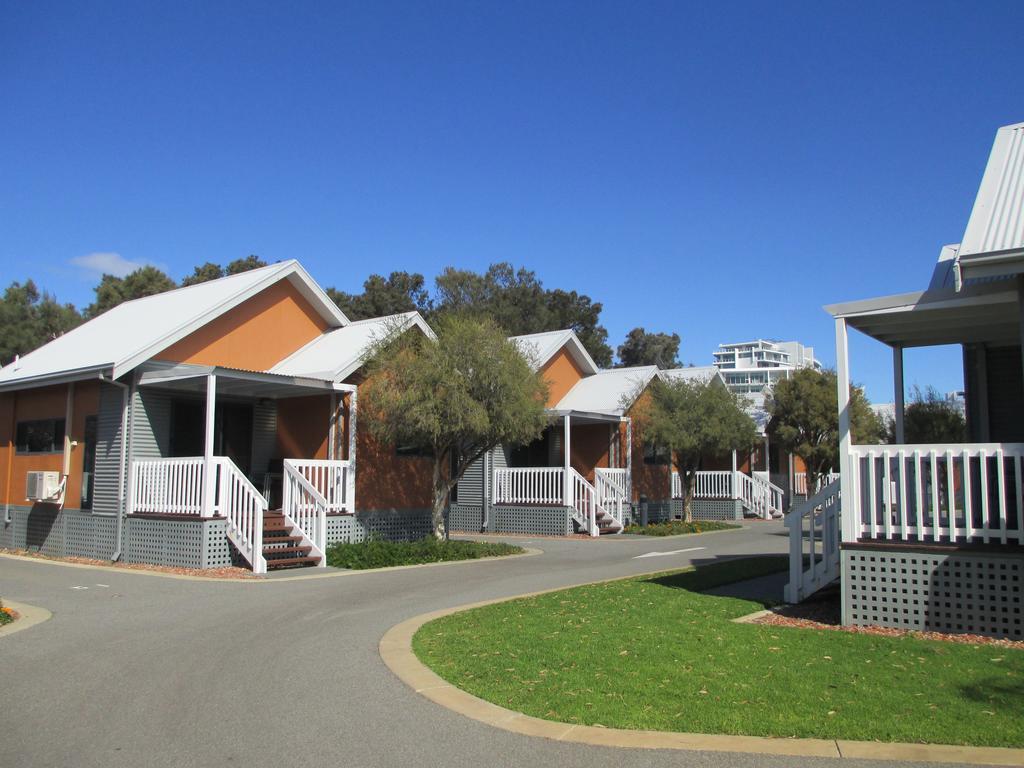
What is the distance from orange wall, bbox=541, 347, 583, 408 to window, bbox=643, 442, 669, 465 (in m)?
3.36

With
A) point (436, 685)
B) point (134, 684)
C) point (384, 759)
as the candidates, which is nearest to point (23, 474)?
point (134, 684)

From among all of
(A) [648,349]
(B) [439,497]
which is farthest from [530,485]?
(A) [648,349]

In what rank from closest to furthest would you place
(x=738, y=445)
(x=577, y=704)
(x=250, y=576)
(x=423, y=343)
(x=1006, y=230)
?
(x=577, y=704), (x=1006, y=230), (x=250, y=576), (x=423, y=343), (x=738, y=445)

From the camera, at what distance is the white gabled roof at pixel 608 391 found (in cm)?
2869

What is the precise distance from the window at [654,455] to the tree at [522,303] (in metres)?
27.6

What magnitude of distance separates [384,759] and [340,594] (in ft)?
24.4

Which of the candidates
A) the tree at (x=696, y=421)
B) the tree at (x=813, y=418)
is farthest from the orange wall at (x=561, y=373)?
the tree at (x=813, y=418)

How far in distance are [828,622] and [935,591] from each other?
3.98ft

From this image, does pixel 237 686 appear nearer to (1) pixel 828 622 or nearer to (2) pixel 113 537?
(1) pixel 828 622

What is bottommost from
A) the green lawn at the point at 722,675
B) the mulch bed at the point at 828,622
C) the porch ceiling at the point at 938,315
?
the mulch bed at the point at 828,622

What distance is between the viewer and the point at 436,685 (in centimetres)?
704

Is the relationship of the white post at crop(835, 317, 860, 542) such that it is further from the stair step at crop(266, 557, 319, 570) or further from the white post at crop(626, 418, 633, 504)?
the white post at crop(626, 418, 633, 504)

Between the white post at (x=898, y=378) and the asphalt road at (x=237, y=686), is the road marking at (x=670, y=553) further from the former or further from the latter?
the white post at (x=898, y=378)

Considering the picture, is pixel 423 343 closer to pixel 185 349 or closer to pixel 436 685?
pixel 185 349
